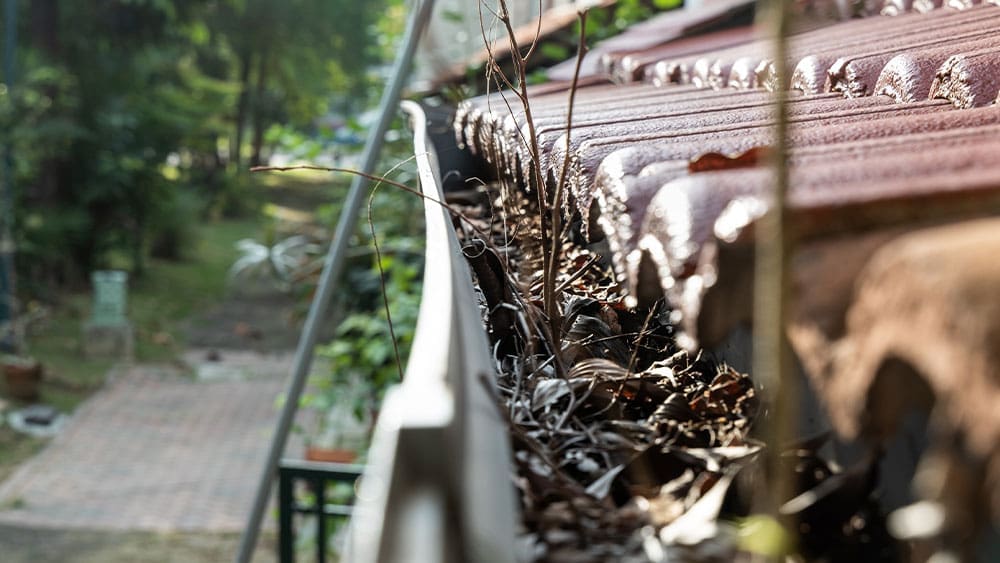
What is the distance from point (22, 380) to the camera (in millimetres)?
13297

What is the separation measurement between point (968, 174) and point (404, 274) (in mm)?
5642

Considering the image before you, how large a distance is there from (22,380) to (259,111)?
76.1 feet

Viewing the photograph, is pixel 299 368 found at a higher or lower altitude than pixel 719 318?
lower

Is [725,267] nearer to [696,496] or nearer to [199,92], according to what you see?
[696,496]

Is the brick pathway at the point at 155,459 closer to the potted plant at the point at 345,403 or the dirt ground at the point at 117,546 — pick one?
the dirt ground at the point at 117,546

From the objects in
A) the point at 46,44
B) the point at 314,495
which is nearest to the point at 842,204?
the point at 314,495

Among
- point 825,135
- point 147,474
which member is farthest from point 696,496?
point 147,474

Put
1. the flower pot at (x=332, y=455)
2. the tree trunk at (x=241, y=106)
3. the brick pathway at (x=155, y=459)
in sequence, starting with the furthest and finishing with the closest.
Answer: the tree trunk at (x=241, y=106)
the brick pathway at (x=155, y=459)
the flower pot at (x=332, y=455)

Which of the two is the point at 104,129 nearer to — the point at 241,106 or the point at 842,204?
the point at 241,106

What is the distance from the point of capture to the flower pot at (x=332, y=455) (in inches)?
342

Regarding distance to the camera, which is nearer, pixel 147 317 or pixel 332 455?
pixel 332 455

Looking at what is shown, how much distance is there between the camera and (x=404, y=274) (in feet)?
22.0

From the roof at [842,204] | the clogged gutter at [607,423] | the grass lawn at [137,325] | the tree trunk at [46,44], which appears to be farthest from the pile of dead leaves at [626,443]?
the tree trunk at [46,44]

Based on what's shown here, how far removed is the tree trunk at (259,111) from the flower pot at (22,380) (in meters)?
22.0
